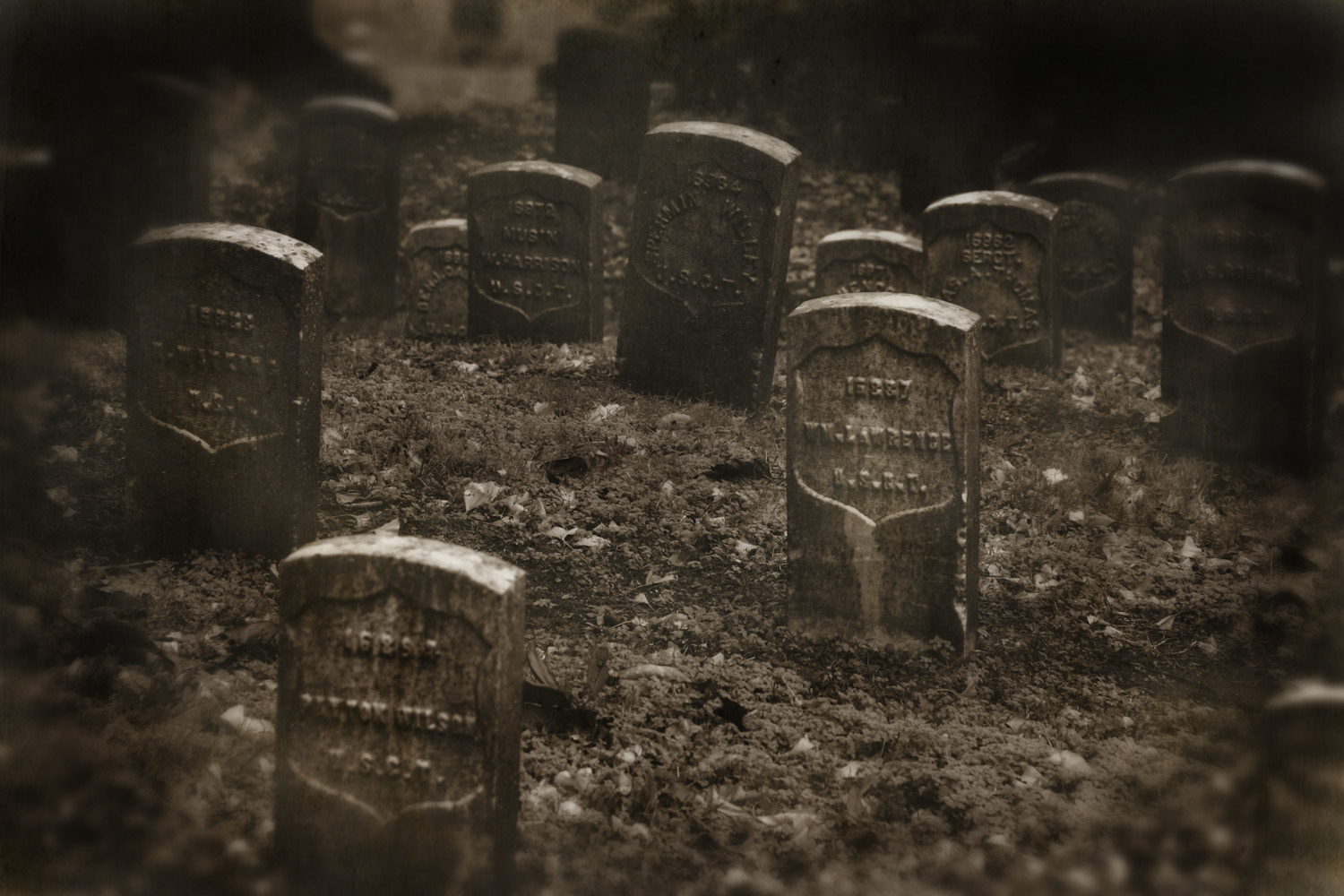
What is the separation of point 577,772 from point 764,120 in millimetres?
11755

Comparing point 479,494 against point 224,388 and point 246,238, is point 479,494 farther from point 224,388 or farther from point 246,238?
point 246,238

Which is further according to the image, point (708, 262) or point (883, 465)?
point (708, 262)

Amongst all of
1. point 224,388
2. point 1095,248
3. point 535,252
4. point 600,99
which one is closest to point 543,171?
point 535,252

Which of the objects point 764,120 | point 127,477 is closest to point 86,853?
point 127,477

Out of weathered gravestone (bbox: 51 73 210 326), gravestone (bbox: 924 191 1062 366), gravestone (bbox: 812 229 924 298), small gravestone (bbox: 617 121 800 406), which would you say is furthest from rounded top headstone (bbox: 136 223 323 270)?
gravestone (bbox: 924 191 1062 366)

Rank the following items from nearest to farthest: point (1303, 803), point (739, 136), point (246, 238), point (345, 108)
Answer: point (1303, 803) → point (246, 238) → point (739, 136) → point (345, 108)

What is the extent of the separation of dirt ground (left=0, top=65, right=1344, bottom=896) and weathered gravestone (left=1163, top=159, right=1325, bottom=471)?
1.26 ft

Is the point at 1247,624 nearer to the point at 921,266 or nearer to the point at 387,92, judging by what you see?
the point at 921,266

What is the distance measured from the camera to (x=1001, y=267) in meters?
9.14

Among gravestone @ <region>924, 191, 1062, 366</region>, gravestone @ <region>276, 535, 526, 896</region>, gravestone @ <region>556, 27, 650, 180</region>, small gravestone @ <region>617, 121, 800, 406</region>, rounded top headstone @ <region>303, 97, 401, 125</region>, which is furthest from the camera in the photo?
rounded top headstone @ <region>303, 97, 401, 125</region>

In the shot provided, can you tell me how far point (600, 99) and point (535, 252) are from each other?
3599mm

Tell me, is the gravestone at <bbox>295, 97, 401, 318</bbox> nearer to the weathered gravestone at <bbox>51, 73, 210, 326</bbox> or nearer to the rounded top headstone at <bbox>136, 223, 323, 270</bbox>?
the weathered gravestone at <bbox>51, 73, 210, 326</bbox>

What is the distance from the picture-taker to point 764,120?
1415cm

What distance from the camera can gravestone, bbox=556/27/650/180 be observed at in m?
10.6
